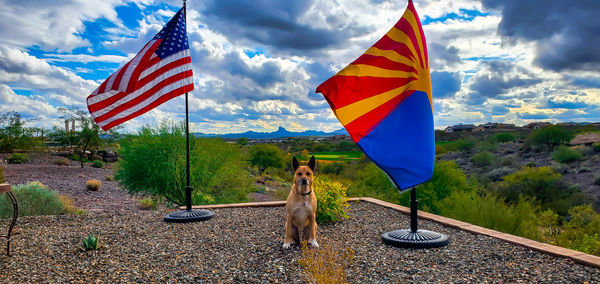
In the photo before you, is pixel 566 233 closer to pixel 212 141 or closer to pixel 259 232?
pixel 259 232

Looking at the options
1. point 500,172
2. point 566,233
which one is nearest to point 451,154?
point 500,172

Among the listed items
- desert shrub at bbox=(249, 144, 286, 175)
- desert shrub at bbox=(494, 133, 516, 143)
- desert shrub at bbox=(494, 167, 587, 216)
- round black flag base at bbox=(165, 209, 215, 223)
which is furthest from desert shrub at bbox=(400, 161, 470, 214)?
desert shrub at bbox=(494, 133, 516, 143)

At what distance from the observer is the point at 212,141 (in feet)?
47.5

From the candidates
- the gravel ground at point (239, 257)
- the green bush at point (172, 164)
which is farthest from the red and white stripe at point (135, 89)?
the green bush at point (172, 164)

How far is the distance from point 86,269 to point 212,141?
9091mm

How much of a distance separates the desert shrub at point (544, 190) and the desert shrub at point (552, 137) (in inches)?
740

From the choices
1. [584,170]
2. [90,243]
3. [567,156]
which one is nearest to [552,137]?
[567,156]

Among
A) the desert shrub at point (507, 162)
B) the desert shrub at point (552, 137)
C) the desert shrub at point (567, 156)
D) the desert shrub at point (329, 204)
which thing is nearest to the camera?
the desert shrub at point (329, 204)

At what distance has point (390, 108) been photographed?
18.6ft

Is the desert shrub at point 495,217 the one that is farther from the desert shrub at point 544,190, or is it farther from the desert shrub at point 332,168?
the desert shrub at point 332,168

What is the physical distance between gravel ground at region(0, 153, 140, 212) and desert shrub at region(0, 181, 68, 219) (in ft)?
9.92

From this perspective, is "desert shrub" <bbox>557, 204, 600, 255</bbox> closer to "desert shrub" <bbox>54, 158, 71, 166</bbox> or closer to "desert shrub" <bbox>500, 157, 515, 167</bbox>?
"desert shrub" <bbox>500, 157, 515, 167</bbox>

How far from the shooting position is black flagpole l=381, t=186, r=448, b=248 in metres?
6.39

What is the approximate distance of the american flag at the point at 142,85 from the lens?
779cm
